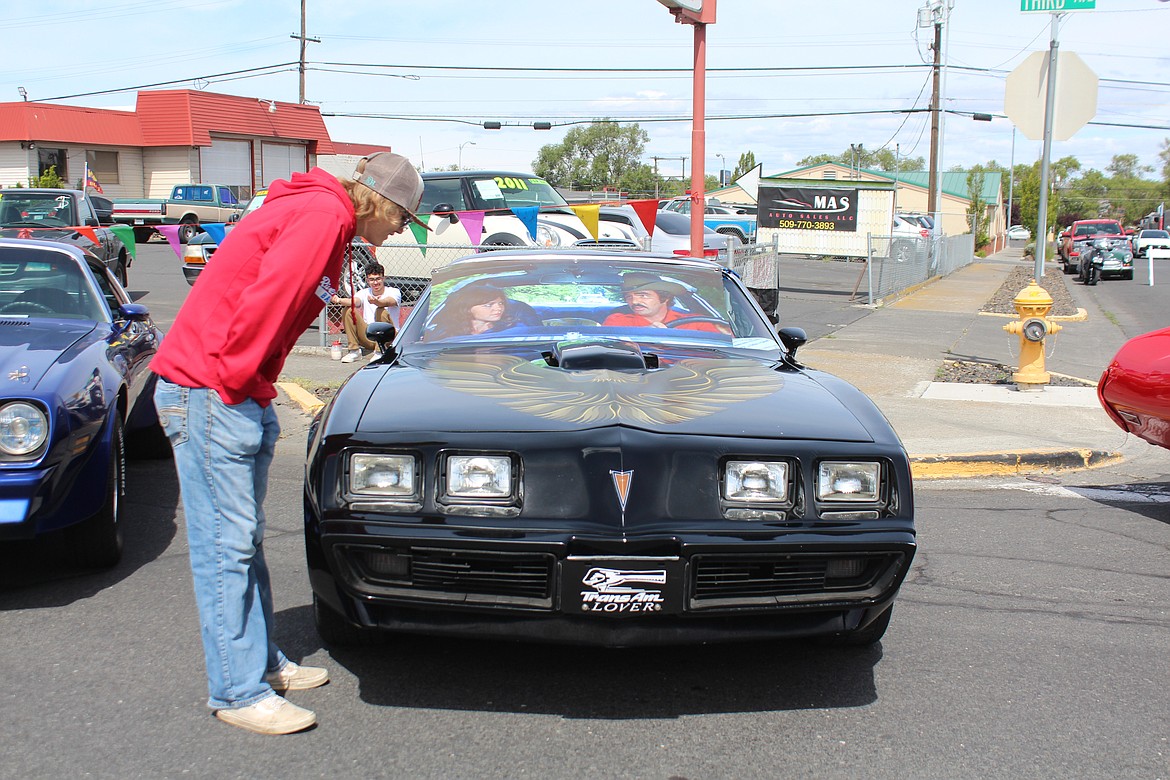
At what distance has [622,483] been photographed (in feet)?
9.99

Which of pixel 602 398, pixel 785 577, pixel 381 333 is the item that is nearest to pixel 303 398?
pixel 381 333

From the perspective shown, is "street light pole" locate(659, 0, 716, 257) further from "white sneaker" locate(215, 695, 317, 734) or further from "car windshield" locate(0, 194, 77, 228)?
"car windshield" locate(0, 194, 77, 228)

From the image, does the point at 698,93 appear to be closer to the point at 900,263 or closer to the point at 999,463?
the point at 999,463

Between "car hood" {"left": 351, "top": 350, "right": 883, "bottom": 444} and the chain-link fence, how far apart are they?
680 inches

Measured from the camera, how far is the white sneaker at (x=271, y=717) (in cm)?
311

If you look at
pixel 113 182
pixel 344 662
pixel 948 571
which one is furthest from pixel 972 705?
pixel 113 182

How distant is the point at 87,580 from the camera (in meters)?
4.53

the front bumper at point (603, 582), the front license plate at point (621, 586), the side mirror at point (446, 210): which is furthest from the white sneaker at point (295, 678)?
the side mirror at point (446, 210)

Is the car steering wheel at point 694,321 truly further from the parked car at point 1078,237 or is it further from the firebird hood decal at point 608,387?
the parked car at point 1078,237

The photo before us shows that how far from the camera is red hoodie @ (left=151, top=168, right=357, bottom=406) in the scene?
2930mm

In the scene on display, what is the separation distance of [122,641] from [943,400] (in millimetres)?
7491

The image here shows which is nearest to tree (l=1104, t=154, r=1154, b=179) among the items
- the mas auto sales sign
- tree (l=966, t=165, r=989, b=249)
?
tree (l=966, t=165, r=989, b=249)

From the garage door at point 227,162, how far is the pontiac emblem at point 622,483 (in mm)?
43778

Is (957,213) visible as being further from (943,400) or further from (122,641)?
(122,641)
